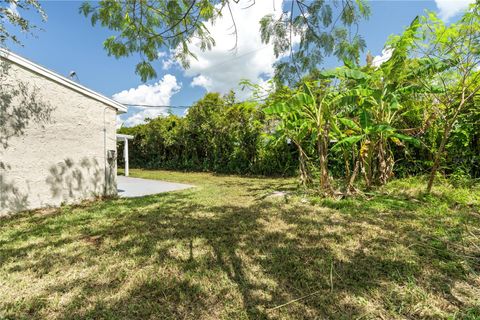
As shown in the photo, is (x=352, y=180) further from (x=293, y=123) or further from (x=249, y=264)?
(x=249, y=264)

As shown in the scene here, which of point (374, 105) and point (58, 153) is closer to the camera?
point (58, 153)

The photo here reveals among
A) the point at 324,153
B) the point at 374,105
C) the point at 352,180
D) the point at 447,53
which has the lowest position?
the point at 352,180

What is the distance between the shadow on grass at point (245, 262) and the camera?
2285mm

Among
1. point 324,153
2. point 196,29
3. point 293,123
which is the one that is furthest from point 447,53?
point 196,29

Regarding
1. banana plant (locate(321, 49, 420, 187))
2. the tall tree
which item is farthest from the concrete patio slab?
the tall tree

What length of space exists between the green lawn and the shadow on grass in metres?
0.01

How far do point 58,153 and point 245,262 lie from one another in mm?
6200

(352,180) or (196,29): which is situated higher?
(196,29)

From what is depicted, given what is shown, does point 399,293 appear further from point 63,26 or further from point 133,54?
point 63,26

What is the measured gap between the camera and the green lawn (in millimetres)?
2273

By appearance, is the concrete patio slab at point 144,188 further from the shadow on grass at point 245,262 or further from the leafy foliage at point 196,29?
the leafy foliage at point 196,29

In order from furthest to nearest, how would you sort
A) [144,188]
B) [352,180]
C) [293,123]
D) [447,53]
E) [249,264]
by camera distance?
[144,188] → [293,123] → [352,180] → [447,53] → [249,264]

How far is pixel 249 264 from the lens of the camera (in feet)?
10.1

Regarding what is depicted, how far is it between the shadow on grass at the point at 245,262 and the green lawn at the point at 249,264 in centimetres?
1
